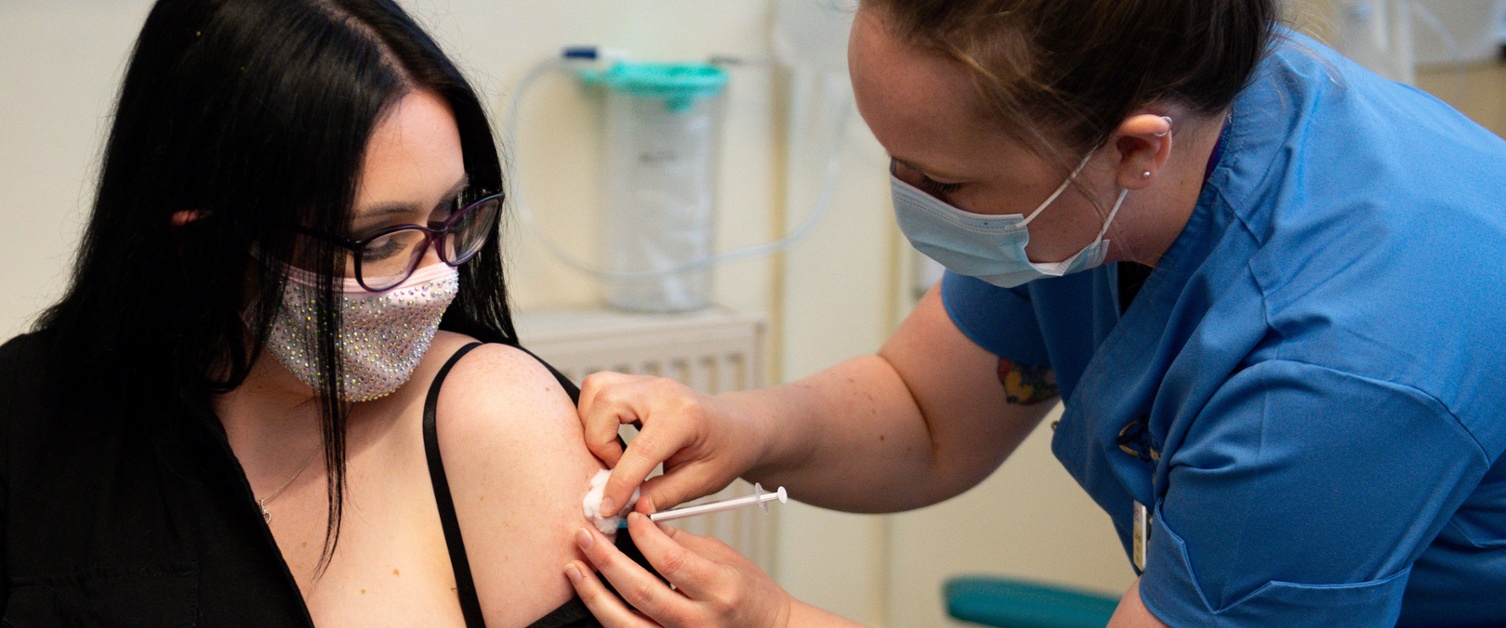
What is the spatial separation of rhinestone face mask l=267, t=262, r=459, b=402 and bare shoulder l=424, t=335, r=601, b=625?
0.22 ft

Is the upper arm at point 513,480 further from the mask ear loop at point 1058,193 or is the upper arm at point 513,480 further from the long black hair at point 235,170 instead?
the mask ear loop at point 1058,193

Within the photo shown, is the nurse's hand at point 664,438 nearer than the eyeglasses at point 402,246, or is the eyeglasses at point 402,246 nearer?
the eyeglasses at point 402,246

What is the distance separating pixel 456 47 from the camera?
2061mm

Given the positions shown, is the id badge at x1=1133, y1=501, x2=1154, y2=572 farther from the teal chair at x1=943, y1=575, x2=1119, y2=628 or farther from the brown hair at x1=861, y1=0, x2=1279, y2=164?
the brown hair at x1=861, y1=0, x2=1279, y2=164

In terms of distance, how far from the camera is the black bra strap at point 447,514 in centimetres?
107

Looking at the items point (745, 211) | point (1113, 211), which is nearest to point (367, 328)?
point (1113, 211)

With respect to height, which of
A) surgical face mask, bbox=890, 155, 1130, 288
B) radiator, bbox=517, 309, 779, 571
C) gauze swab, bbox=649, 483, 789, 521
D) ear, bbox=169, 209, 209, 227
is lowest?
radiator, bbox=517, 309, 779, 571

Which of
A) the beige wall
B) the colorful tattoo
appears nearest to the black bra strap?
the colorful tattoo

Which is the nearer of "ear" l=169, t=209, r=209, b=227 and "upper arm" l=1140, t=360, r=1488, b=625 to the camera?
"upper arm" l=1140, t=360, r=1488, b=625

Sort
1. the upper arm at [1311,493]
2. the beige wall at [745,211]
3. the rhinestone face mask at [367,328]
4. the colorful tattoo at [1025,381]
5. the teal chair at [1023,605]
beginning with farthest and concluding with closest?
the beige wall at [745,211], the colorful tattoo at [1025,381], the teal chair at [1023,605], the rhinestone face mask at [367,328], the upper arm at [1311,493]

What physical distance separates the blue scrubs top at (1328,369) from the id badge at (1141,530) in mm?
14

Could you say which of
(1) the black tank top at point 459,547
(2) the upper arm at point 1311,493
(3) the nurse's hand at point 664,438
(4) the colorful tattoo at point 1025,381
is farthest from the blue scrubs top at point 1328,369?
(1) the black tank top at point 459,547

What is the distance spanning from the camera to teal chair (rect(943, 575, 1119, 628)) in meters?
1.31

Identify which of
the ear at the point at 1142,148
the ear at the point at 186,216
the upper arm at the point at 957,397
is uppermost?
the ear at the point at 1142,148
